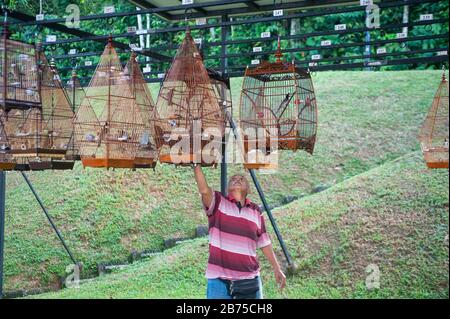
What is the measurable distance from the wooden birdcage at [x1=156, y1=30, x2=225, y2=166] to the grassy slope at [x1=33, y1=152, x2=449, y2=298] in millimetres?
4140

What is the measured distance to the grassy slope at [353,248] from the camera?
9.93 metres

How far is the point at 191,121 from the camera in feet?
21.4

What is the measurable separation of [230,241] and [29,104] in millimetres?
2431

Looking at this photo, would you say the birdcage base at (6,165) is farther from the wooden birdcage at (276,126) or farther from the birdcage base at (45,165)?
the wooden birdcage at (276,126)

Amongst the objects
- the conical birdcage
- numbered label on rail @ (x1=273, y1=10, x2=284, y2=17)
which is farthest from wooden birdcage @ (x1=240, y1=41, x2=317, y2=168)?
the conical birdcage

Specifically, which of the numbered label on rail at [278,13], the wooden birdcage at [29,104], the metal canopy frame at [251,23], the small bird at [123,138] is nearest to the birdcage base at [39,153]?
the wooden birdcage at [29,104]

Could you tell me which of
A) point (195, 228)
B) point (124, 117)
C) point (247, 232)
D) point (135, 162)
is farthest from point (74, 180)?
point (247, 232)

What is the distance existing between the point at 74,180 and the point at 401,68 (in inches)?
425

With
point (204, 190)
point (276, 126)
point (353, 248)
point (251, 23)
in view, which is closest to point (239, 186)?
point (204, 190)

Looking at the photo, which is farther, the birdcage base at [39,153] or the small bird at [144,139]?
the small bird at [144,139]

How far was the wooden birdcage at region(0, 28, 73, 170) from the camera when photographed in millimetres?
6660

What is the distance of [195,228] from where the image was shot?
45.3 ft

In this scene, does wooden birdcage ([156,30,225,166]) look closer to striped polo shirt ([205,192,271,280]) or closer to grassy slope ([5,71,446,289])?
striped polo shirt ([205,192,271,280])

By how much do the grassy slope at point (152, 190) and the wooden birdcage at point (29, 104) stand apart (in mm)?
5766
